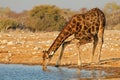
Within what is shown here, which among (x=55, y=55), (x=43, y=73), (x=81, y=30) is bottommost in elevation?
(x=55, y=55)

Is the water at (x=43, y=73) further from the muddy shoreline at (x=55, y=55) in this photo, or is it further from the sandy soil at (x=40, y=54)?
the sandy soil at (x=40, y=54)

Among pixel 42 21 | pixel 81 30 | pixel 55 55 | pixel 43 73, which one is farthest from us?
pixel 42 21

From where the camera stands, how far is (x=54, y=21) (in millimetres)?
41750

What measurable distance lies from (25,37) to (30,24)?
13.1m

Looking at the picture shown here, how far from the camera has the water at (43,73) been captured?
1414 centimetres

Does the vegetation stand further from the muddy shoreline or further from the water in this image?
the water

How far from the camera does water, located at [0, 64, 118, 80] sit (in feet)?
46.4

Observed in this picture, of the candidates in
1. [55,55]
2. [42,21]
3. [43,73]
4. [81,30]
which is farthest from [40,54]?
[42,21]

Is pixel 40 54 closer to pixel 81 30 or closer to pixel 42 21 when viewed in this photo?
pixel 81 30

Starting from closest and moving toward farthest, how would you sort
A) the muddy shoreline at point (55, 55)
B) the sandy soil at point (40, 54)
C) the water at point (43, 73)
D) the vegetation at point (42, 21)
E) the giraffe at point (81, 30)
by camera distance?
the water at point (43, 73) → the giraffe at point (81, 30) → the muddy shoreline at point (55, 55) → the sandy soil at point (40, 54) → the vegetation at point (42, 21)

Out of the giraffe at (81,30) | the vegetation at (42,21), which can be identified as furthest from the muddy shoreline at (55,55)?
the vegetation at (42,21)

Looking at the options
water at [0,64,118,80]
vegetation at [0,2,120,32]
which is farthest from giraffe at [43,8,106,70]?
vegetation at [0,2,120,32]

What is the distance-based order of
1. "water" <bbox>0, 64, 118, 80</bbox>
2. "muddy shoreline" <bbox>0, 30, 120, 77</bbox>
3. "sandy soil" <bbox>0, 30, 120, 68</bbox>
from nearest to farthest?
"water" <bbox>0, 64, 118, 80</bbox> → "muddy shoreline" <bbox>0, 30, 120, 77</bbox> → "sandy soil" <bbox>0, 30, 120, 68</bbox>

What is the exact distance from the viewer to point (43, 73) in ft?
49.5
